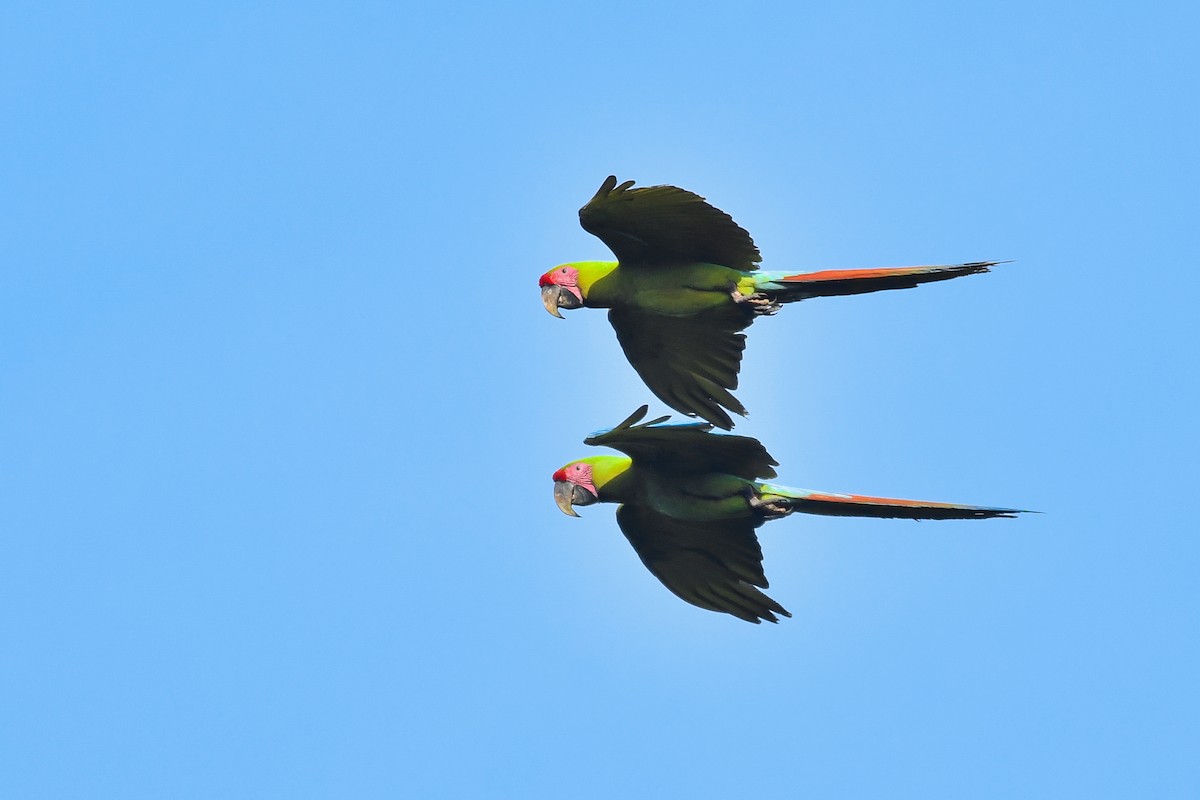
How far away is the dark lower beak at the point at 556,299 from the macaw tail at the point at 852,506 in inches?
96.4

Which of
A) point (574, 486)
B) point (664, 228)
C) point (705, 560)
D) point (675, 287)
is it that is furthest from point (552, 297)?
point (705, 560)

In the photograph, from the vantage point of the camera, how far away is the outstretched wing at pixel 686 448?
13484 mm

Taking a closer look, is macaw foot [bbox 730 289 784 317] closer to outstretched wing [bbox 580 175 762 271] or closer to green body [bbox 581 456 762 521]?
outstretched wing [bbox 580 175 762 271]

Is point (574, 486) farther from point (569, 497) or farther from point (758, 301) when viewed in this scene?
point (758, 301)

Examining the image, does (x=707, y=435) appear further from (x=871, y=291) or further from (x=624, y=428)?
(x=871, y=291)

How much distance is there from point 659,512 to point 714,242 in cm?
236

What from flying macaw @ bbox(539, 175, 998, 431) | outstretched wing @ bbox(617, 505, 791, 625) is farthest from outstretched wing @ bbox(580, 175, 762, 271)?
outstretched wing @ bbox(617, 505, 791, 625)

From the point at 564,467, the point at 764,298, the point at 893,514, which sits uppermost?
the point at 764,298

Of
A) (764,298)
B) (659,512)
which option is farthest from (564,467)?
(764,298)

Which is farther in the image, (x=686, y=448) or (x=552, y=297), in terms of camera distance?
(x=552, y=297)

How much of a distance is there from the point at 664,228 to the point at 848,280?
1640 millimetres

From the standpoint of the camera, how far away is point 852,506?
1340 centimetres

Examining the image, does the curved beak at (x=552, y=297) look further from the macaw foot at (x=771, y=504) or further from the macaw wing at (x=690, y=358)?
the macaw foot at (x=771, y=504)

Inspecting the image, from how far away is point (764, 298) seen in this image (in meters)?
14.1
